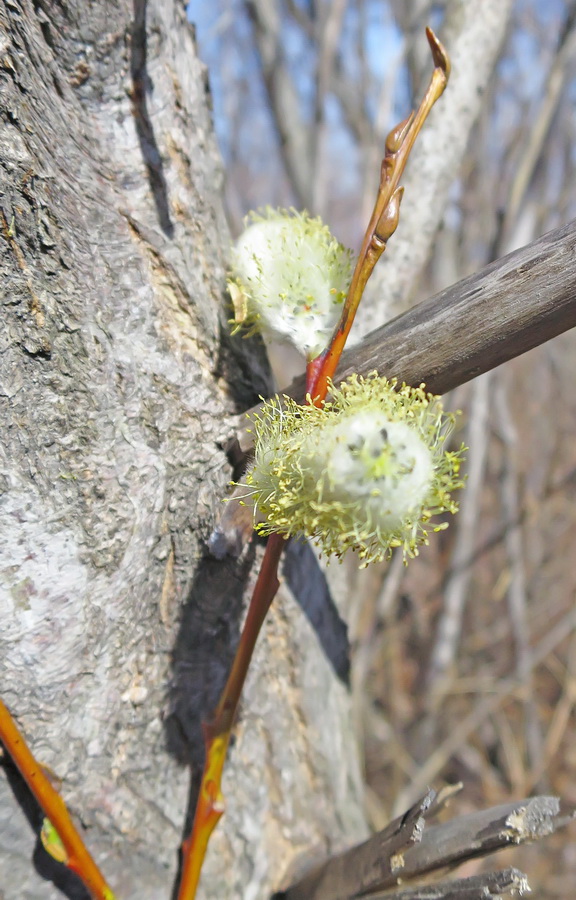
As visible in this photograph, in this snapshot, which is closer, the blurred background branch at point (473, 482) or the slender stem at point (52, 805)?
the slender stem at point (52, 805)

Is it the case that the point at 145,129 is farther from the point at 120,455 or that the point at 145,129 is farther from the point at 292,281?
the point at 120,455

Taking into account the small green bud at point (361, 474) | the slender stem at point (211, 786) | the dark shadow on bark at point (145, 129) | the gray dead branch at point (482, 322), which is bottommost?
the slender stem at point (211, 786)

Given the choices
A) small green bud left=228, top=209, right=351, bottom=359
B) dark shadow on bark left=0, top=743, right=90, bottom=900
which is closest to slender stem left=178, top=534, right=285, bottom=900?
dark shadow on bark left=0, top=743, right=90, bottom=900

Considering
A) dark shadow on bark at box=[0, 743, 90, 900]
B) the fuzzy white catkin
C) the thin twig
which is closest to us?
the fuzzy white catkin

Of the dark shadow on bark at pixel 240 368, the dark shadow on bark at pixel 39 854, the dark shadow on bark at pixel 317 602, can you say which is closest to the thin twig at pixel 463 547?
the dark shadow on bark at pixel 317 602

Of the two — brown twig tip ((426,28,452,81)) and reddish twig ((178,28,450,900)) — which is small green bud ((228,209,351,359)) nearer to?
reddish twig ((178,28,450,900))

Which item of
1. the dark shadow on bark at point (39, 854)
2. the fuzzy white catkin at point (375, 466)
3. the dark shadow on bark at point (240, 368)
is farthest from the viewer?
the dark shadow on bark at point (240, 368)

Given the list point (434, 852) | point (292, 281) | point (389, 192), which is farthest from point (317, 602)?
point (389, 192)

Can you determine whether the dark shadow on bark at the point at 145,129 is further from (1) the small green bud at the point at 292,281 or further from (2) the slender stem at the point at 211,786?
(2) the slender stem at the point at 211,786
